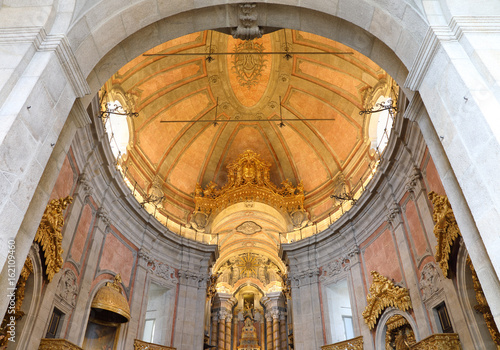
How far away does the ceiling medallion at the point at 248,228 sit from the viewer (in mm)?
22016

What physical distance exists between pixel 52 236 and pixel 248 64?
1167 centimetres

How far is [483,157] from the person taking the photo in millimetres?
4332

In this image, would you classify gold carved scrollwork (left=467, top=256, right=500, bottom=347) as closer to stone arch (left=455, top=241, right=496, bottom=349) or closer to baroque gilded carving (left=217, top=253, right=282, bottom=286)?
stone arch (left=455, top=241, right=496, bottom=349)

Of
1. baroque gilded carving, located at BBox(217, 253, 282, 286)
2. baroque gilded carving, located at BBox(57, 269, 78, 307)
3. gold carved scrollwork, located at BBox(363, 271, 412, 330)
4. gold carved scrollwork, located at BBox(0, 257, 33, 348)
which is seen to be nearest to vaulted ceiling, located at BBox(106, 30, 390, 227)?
gold carved scrollwork, located at BBox(363, 271, 412, 330)

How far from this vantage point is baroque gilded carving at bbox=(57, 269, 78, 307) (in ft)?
31.4

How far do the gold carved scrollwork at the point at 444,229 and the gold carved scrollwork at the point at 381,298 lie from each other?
2.44 m

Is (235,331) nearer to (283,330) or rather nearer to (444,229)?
(283,330)

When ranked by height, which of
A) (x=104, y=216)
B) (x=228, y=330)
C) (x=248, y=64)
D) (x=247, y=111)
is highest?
(x=248, y=64)

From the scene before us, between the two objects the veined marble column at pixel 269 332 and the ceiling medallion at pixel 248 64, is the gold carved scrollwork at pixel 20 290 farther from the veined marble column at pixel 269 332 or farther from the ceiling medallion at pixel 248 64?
the veined marble column at pixel 269 332

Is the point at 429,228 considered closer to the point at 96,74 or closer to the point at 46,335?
the point at 96,74

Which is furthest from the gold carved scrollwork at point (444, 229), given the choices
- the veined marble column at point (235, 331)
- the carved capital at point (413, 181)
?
the veined marble column at point (235, 331)

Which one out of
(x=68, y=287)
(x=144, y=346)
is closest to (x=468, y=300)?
(x=68, y=287)

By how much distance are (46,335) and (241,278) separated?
65.2 feet

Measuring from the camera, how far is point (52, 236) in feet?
28.4
